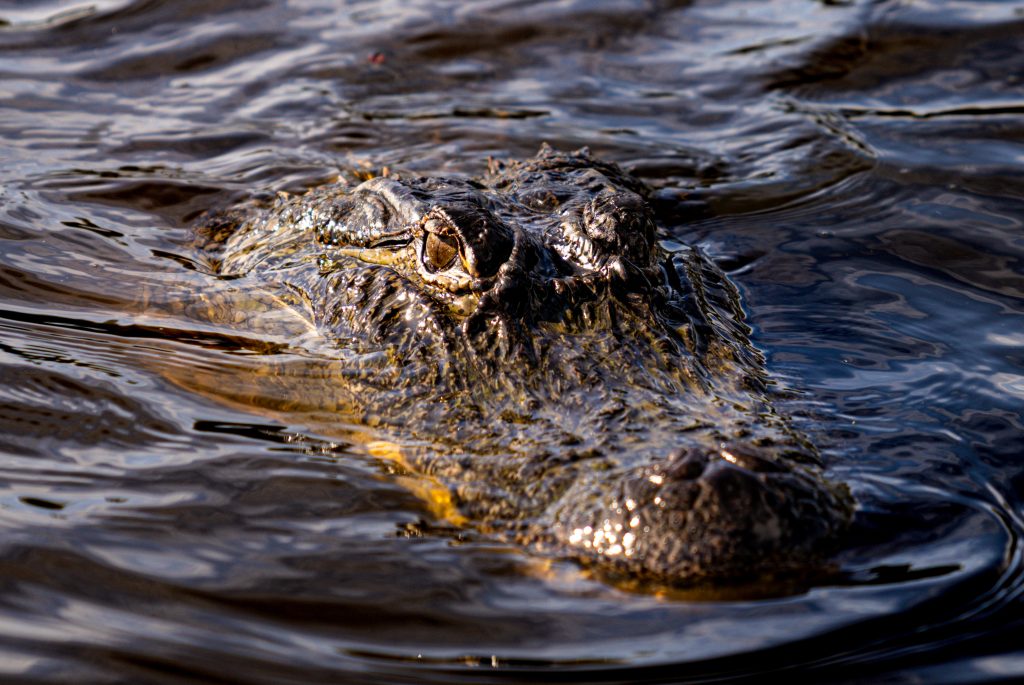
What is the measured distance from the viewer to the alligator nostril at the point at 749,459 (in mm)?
3059

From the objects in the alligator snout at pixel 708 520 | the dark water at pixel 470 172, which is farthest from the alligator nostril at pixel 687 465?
the dark water at pixel 470 172

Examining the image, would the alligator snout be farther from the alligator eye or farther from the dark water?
the alligator eye

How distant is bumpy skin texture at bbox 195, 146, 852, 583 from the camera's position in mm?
3033

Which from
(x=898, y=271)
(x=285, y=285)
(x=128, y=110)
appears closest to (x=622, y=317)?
(x=285, y=285)

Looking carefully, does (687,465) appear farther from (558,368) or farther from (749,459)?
(558,368)

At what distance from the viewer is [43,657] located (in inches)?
112

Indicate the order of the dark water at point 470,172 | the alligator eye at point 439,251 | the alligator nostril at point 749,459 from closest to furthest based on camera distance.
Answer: the dark water at point 470,172
the alligator nostril at point 749,459
the alligator eye at point 439,251

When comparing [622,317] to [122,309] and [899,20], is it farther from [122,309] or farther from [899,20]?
[899,20]

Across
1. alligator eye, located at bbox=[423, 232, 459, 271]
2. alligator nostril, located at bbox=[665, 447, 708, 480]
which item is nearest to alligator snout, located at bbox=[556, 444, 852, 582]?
alligator nostril, located at bbox=[665, 447, 708, 480]

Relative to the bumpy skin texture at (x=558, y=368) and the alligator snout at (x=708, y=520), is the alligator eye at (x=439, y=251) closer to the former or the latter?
the bumpy skin texture at (x=558, y=368)

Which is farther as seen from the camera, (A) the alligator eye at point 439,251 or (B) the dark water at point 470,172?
(A) the alligator eye at point 439,251

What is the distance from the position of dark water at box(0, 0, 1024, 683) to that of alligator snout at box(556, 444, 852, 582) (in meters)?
0.09

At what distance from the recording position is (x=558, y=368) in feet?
12.7

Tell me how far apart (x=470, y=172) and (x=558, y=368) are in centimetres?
281
